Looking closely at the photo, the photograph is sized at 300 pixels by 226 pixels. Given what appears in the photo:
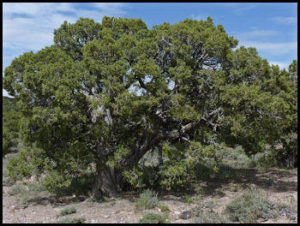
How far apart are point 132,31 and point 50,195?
7.69 m

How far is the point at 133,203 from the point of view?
34.9 ft

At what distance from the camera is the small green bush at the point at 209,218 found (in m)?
8.28

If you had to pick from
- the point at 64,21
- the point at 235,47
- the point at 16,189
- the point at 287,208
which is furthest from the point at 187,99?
the point at 16,189

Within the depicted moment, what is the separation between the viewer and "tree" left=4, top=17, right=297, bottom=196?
9.91 metres

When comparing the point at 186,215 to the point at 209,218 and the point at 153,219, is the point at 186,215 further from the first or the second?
the point at 153,219

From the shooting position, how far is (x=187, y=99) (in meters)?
11.1

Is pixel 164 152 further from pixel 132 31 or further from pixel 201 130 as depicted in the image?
pixel 132 31

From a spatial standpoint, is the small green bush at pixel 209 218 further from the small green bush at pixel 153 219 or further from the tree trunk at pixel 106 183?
the tree trunk at pixel 106 183

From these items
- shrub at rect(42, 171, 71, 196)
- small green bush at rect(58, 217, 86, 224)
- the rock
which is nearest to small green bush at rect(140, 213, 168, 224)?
the rock

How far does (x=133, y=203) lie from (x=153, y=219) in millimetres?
2231

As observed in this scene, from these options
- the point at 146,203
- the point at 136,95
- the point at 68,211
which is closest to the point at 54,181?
the point at 68,211

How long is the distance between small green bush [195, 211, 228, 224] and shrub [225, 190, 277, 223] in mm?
372

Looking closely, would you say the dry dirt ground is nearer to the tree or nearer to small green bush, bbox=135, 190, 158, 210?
small green bush, bbox=135, 190, 158, 210

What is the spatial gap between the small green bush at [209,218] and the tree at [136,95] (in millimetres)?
1771
